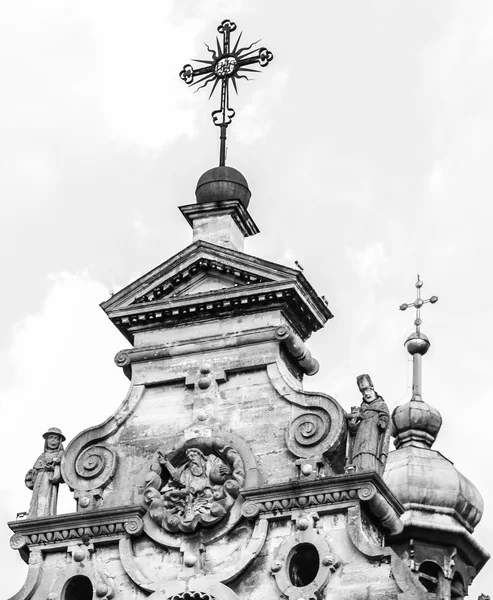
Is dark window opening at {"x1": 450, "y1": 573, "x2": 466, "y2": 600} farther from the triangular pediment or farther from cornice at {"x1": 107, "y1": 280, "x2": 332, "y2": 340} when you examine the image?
the triangular pediment

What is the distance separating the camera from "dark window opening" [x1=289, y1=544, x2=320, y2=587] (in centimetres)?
2744

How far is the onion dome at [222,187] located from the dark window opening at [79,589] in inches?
233

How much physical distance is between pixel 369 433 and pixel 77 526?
407 cm

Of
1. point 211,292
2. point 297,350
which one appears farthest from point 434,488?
point 211,292

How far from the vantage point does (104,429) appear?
2941 cm

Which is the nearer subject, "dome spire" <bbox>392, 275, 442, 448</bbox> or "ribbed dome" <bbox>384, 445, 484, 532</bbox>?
"ribbed dome" <bbox>384, 445, 484, 532</bbox>

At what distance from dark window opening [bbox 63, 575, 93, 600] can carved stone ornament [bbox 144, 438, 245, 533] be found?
124 cm

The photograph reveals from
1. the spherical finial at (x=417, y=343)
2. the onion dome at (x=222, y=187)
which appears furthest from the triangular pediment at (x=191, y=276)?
the spherical finial at (x=417, y=343)

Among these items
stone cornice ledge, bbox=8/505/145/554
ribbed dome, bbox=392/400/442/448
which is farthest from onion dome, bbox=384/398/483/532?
stone cornice ledge, bbox=8/505/145/554

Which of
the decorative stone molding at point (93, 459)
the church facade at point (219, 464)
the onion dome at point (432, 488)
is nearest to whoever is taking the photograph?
the church facade at point (219, 464)

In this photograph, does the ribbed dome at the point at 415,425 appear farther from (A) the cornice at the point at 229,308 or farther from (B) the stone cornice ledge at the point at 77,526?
(B) the stone cornice ledge at the point at 77,526

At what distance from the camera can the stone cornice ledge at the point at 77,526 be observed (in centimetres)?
2836

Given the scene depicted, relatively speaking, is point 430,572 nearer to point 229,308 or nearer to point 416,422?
point 416,422

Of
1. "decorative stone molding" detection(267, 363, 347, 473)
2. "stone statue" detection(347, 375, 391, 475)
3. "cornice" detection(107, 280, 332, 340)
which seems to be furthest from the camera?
"cornice" detection(107, 280, 332, 340)
